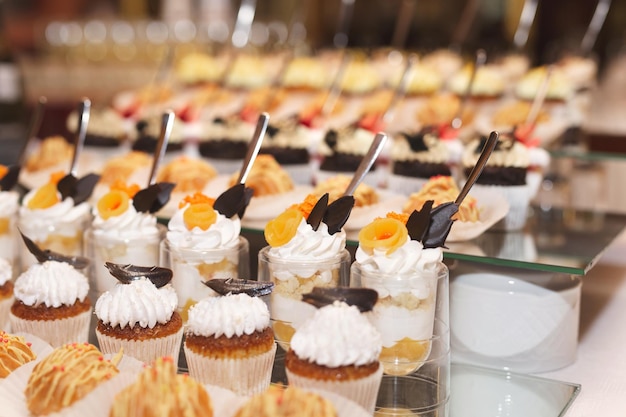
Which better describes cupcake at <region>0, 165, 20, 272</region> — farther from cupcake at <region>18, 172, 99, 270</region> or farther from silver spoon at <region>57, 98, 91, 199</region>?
silver spoon at <region>57, 98, 91, 199</region>

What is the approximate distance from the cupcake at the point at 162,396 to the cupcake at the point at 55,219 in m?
0.90

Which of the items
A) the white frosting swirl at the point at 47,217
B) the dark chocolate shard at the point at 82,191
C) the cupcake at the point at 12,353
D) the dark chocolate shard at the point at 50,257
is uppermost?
the dark chocolate shard at the point at 82,191

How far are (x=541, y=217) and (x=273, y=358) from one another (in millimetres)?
1121

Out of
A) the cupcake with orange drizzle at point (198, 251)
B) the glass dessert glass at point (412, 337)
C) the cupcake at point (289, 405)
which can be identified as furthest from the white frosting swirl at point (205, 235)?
the cupcake at point (289, 405)

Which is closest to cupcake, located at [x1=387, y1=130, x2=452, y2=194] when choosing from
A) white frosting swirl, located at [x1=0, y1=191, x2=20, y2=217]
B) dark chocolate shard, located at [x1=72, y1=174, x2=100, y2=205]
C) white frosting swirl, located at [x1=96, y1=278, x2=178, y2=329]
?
dark chocolate shard, located at [x1=72, y1=174, x2=100, y2=205]

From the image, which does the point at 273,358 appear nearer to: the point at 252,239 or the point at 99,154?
the point at 252,239

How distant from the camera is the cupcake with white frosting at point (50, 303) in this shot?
183cm

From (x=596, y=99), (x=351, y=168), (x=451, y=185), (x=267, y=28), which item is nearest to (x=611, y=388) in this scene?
(x=451, y=185)

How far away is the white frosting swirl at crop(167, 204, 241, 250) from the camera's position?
6.15ft

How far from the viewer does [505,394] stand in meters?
1.74

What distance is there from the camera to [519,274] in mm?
1977

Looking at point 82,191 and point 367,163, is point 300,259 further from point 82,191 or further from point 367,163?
point 82,191

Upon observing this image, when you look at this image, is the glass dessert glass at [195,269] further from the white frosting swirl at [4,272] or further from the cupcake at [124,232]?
the white frosting swirl at [4,272]

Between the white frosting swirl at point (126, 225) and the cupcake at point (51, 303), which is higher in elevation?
the white frosting swirl at point (126, 225)
